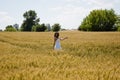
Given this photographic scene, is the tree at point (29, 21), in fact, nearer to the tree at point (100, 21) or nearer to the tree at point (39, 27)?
the tree at point (39, 27)

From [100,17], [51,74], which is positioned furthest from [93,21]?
[51,74]

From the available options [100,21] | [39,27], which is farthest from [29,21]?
[100,21]

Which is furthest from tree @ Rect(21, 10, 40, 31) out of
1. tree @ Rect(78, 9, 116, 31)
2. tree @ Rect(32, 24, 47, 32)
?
tree @ Rect(78, 9, 116, 31)

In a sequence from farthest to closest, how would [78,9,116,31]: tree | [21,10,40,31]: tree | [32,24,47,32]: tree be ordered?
[21,10,40,31]: tree < [32,24,47,32]: tree < [78,9,116,31]: tree

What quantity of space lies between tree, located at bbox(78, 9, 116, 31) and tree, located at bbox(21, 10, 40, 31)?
82.4 feet

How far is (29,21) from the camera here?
5468 inches

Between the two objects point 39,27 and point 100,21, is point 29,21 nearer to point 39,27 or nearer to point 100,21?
point 39,27

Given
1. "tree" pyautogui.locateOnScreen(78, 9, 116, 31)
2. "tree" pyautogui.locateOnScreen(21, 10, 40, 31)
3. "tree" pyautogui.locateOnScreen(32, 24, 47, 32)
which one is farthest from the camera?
"tree" pyautogui.locateOnScreen(21, 10, 40, 31)

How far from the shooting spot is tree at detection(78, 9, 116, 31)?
115 meters

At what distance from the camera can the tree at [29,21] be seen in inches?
5408

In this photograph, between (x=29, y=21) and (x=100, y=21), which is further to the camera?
(x=29, y=21)

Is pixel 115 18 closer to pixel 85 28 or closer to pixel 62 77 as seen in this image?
pixel 85 28

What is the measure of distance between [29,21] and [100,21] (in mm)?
38040

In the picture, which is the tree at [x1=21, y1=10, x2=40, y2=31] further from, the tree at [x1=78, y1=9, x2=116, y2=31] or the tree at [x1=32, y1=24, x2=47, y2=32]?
the tree at [x1=78, y1=9, x2=116, y2=31]
